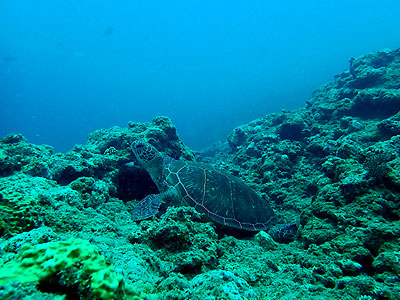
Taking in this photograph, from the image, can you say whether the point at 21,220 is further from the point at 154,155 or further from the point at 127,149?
the point at 127,149

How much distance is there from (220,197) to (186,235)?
6.00 feet

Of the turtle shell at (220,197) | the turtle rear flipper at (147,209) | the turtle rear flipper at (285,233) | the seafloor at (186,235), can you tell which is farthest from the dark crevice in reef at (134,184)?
the turtle rear flipper at (285,233)

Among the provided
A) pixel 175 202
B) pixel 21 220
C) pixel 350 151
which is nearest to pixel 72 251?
pixel 21 220

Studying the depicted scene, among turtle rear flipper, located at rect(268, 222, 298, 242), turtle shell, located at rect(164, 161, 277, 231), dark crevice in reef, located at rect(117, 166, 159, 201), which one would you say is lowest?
turtle rear flipper, located at rect(268, 222, 298, 242)

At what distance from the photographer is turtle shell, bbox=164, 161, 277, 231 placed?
13.2 ft

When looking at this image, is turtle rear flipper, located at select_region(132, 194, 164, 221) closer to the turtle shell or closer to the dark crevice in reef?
the turtle shell

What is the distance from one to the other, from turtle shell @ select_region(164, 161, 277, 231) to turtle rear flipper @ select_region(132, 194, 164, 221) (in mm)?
545

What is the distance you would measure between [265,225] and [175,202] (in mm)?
1859

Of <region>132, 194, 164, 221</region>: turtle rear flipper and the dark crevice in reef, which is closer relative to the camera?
<region>132, 194, 164, 221</region>: turtle rear flipper

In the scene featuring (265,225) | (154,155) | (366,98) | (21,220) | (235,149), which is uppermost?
(235,149)

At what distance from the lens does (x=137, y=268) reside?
5.84ft

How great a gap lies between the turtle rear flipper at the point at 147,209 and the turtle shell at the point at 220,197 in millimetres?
545

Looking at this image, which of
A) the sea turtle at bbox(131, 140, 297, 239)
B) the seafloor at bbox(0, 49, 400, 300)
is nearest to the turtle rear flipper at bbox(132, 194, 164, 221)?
the sea turtle at bbox(131, 140, 297, 239)

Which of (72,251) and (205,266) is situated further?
(205,266)
